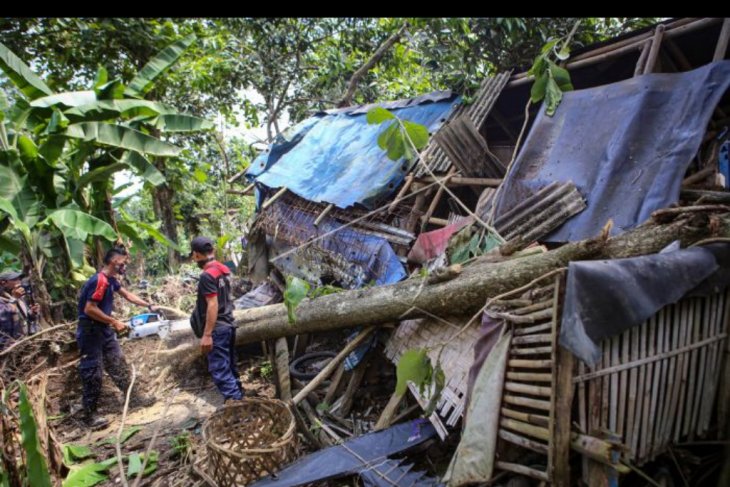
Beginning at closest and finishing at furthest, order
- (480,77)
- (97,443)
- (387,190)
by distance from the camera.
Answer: (97,443) < (387,190) < (480,77)

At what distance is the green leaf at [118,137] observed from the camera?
577 centimetres

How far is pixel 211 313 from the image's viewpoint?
430cm

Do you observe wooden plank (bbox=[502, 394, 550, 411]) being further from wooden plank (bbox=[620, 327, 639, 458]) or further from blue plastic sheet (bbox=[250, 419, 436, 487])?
blue plastic sheet (bbox=[250, 419, 436, 487])

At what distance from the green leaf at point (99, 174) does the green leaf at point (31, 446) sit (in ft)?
15.1

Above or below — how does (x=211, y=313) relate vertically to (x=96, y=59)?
below

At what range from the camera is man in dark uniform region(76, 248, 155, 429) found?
15.2ft

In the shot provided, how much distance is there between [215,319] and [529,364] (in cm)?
310

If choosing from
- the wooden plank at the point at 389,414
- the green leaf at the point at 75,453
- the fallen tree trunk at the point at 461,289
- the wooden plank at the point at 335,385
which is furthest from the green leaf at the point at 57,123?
the wooden plank at the point at 389,414

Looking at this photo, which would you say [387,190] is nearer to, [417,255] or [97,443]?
[417,255]

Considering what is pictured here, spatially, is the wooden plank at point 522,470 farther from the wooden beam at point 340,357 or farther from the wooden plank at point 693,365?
the wooden beam at point 340,357

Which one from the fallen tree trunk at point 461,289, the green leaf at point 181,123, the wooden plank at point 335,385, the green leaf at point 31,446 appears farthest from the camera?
the green leaf at point 181,123

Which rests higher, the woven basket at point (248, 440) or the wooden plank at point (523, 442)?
the wooden plank at point (523, 442)

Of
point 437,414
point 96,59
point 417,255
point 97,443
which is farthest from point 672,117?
point 96,59
